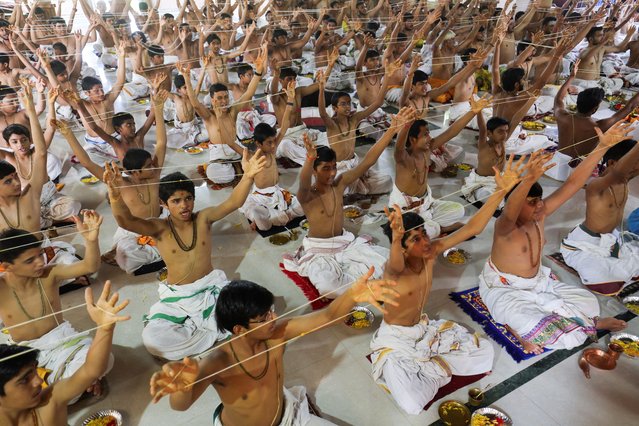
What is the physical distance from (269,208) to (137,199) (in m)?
1.36

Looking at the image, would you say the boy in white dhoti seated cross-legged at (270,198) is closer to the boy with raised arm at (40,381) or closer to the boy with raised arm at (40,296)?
the boy with raised arm at (40,296)

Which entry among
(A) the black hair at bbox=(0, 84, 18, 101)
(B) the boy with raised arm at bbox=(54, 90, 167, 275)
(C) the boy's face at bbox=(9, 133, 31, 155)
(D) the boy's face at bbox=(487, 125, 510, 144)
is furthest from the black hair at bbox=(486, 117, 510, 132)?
(A) the black hair at bbox=(0, 84, 18, 101)

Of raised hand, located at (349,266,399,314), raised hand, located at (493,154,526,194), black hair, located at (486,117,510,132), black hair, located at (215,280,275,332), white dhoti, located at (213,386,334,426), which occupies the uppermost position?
raised hand, located at (493,154,526,194)

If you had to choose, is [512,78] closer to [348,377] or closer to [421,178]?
[421,178]

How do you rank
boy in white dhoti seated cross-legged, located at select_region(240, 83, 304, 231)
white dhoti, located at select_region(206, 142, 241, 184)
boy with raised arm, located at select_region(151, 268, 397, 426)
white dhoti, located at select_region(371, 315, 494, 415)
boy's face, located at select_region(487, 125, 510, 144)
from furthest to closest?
white dhoti, located at select_region(206, 142, 241, 184) < boy's face, located at select_region(487, 125, 510, 144) < boy in white dhoti seated cross-legged, located at select_region(240, 83, 304, 231) < white dhoti, located at select_region(371, 315, 494, 415) < boy with raised arm, located at select_region(151, 268, 397, 426)

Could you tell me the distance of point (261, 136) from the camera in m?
4.82

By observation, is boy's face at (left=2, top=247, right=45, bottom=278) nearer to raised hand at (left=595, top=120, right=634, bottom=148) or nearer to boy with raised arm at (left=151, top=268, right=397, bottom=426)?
boy with raised arm at (left=151, top=268, right=397, bottom=426)

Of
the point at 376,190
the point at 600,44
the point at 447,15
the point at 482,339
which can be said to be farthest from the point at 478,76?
the point at 482,339

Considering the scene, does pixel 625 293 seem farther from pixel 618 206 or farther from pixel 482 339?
pixel 482 339

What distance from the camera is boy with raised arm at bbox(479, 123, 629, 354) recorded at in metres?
3.31

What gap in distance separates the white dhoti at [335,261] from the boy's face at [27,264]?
6.60 ft

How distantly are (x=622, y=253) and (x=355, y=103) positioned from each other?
529cm

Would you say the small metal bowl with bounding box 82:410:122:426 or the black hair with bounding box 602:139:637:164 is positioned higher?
the black hair with bounding box 602:139:637:164

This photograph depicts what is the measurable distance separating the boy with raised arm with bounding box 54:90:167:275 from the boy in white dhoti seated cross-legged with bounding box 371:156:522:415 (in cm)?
235
